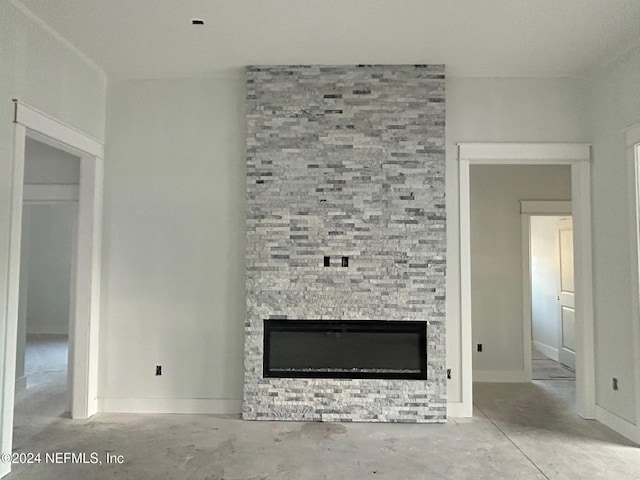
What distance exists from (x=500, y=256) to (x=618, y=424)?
214 centimetres

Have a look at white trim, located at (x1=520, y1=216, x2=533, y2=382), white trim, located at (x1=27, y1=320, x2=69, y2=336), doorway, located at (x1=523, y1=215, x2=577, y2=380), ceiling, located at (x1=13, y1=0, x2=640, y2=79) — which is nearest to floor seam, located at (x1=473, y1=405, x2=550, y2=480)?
white trim, located at (x1=520, y1=216, x2=533, y2=382)

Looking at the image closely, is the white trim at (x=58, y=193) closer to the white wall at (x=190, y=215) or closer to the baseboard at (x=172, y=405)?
the white wall at (x=190, y=215)

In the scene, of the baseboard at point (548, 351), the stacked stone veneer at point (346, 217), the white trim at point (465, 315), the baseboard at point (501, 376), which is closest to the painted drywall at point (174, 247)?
the stacked stone veneer at point (346, 217)

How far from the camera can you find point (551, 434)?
3396mm

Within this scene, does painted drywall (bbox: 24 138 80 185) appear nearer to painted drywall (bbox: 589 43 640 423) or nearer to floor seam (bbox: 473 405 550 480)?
floor seam (bbox: 473 405 550 480)

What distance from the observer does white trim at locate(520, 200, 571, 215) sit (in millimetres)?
5133

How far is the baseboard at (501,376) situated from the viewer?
4.97 m

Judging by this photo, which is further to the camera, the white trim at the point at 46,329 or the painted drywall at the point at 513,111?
the white trim at the point at 46,329

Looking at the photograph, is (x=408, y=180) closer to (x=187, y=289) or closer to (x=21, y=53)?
(x=187, y=289)

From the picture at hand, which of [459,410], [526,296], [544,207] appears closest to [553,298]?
[526,296]

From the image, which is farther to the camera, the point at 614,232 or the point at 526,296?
the point at 526,296

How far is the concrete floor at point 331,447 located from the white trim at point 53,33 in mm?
3077

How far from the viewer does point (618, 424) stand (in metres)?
3.45

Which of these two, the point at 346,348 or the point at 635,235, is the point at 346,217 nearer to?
the point at 346,348
